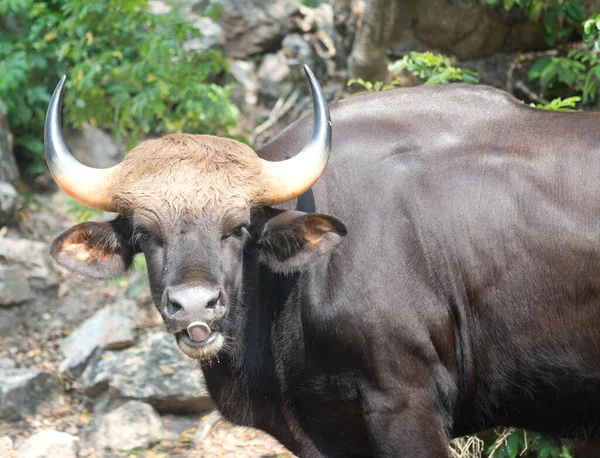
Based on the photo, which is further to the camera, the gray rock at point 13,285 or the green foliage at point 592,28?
the gray rock at point 13,285

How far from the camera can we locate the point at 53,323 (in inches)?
383

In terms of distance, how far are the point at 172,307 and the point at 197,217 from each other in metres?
0.51

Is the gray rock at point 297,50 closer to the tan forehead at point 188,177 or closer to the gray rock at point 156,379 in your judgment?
the gray rock at point 156,379

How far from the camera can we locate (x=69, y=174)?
4.77 metres

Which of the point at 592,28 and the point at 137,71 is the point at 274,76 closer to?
the point at 137,71

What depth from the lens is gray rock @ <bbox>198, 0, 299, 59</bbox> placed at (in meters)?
12.8

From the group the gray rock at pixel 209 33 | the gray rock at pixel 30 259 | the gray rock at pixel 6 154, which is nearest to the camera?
the gray rock at pixel 30 259

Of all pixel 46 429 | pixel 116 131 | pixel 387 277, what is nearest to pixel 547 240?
pixel 387 277

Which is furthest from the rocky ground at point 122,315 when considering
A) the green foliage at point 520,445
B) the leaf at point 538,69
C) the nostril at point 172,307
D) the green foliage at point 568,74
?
the green foliage at point 520,445

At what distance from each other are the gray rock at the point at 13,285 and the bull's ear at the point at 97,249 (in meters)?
4.99

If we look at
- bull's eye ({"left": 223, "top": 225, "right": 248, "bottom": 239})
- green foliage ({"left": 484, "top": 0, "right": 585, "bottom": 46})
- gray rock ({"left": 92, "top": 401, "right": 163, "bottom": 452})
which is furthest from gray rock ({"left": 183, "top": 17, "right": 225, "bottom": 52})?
bull's eye ({"left": 223, "top": 225, "right": 248, "bottom": 239})

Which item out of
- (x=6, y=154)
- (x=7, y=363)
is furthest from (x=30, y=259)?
(x=6, y=154)

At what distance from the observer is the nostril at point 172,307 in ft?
13.9

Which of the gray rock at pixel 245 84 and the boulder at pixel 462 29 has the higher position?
the boulder at pixel 462 29
